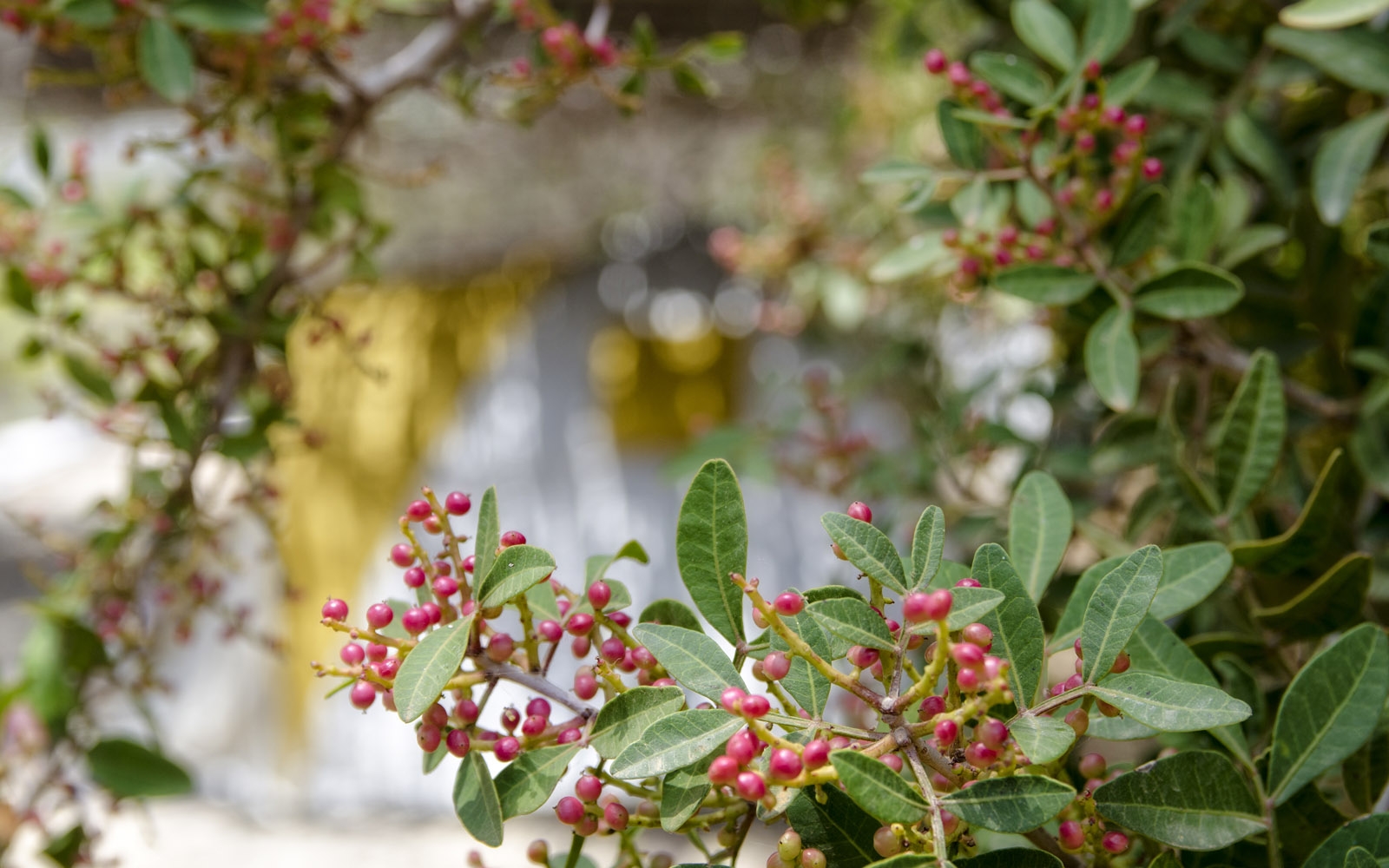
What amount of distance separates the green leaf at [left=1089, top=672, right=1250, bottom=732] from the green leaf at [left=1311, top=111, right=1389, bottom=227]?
1.49 ft

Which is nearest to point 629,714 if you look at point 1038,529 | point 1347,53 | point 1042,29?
point 1038,529

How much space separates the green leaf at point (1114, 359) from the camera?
588 millimetres

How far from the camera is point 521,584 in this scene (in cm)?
36

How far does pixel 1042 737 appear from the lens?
34 centimetres

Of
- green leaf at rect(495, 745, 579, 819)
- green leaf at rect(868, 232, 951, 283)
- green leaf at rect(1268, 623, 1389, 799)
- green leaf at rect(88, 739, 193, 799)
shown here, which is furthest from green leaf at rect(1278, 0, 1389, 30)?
green leaf at rect(88, 739, 193, 799)

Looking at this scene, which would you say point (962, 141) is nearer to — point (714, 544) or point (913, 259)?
point (913, 259)

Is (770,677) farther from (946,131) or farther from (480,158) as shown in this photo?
(480,158)


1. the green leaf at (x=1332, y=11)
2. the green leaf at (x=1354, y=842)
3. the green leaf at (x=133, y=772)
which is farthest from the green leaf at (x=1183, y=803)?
the green leaf at (x=133, y=772)

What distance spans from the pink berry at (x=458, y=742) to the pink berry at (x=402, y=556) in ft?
0.24

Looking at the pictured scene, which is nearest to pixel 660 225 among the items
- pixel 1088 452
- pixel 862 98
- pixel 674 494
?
pixel 674 494

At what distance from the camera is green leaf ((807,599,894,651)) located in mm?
352

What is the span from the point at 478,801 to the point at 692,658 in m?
0.11

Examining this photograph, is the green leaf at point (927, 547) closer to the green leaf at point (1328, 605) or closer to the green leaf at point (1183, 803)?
the green leaf at point (1183, 803)

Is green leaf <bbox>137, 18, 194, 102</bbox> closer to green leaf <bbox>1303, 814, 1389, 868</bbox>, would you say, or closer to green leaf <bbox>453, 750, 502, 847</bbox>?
green leaf <bbox>453, 750, 502, 847</bbox>
